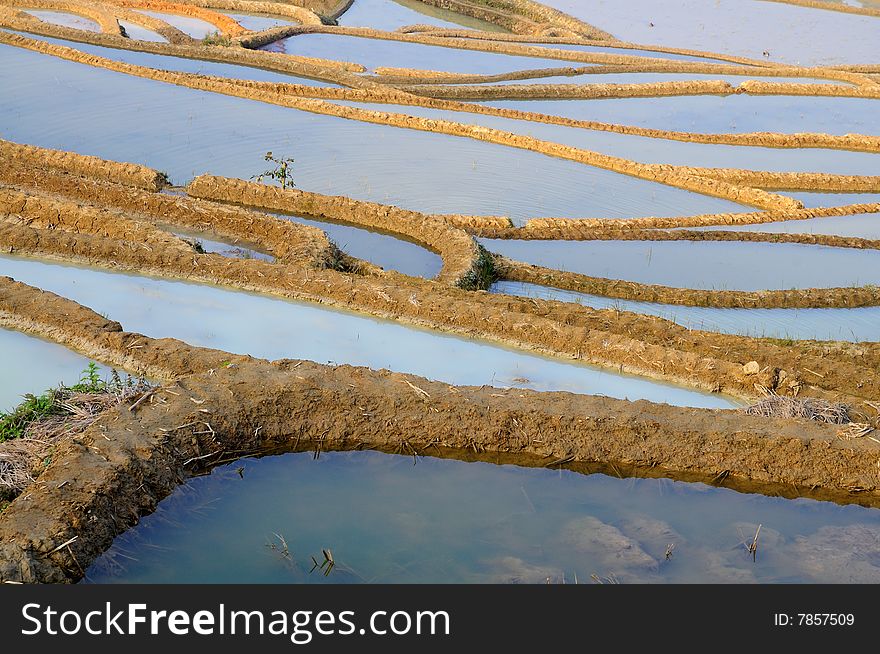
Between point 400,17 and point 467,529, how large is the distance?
973 inches

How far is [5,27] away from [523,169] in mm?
11613

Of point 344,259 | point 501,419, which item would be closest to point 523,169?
point 344,259

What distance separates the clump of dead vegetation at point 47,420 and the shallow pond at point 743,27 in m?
22.6

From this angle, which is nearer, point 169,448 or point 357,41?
point 169,448

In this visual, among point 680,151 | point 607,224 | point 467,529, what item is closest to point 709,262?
point 607,224

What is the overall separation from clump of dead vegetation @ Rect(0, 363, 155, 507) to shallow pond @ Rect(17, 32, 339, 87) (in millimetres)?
12712

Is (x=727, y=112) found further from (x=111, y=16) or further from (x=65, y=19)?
(x=65, y=19)

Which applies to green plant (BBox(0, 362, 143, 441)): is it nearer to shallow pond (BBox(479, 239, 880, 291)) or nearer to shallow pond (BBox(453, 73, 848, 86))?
shallow pond (BBox(479, 239, 880, 291))

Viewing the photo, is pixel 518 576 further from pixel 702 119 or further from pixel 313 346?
pixel 702 119

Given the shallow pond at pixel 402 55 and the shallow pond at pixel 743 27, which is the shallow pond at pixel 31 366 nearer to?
the shallow pond at pixel 402 55

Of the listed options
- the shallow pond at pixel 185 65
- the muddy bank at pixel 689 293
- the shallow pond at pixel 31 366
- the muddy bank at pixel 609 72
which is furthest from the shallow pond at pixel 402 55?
the shallow pond at pixel 31 366

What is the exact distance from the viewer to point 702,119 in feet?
61.8

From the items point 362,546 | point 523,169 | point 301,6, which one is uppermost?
point 301,6

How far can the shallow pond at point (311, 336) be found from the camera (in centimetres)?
767
